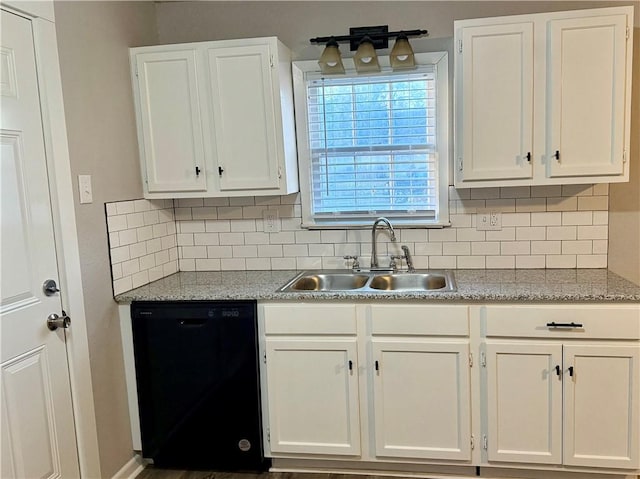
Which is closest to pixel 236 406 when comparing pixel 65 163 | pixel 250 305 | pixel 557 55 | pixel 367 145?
pixel 250 305

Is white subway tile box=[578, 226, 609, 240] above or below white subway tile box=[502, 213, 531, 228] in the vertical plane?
below

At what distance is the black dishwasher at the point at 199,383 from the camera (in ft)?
8.27

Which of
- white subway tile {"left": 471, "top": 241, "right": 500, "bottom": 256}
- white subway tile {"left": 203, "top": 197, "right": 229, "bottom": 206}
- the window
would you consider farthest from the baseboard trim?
white subway tile {"left": 471, "top": 241, "right": 500, "bottom": 256}

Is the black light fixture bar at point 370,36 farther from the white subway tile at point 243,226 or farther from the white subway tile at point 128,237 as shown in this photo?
the white subway tile at point 128,237

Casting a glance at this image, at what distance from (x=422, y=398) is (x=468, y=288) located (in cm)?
54

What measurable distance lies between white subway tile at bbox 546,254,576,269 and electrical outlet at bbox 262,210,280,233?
1.50 metres

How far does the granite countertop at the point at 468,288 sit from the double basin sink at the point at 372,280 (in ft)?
0.26

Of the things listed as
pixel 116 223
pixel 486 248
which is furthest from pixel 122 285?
pixel 486 248

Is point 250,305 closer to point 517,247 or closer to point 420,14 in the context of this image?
point 517,247

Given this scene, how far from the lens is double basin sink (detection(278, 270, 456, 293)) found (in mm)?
Result: 2836

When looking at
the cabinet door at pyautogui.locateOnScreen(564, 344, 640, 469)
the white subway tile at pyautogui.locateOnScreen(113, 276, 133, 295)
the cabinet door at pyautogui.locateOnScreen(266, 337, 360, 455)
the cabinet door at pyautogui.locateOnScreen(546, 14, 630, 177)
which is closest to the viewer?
the cabinet door at pyautogui.locateOnScreen(564, 344, 640, 469)

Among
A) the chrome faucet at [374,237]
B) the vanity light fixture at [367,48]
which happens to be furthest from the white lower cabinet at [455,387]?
the vanity light fixture at [367,48]

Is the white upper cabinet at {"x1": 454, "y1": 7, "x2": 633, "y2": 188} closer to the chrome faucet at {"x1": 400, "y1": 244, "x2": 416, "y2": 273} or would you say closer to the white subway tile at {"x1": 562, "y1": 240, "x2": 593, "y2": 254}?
the white subway tile at {"x1": 562, "y1": 240, "x2": 593, "y2": 254}

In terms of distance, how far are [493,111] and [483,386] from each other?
1264 millimetres
